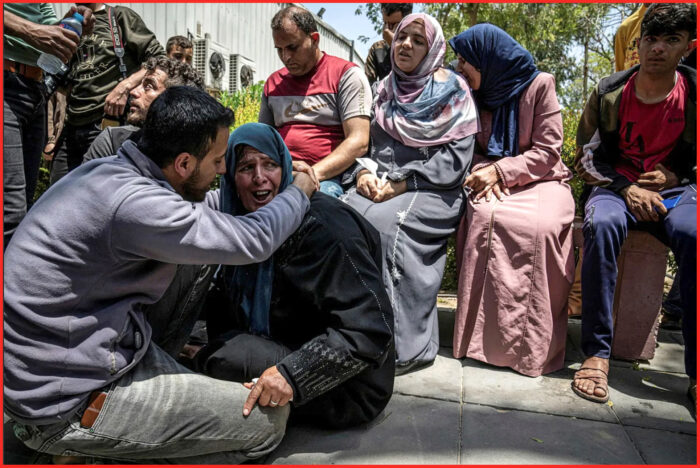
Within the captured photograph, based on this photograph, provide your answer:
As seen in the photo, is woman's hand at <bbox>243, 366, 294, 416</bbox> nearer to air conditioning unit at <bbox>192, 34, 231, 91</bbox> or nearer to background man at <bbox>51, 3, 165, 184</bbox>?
background man at <bbox>51, 3, 165, 184</bbox>

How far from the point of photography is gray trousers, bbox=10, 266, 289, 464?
1.78m

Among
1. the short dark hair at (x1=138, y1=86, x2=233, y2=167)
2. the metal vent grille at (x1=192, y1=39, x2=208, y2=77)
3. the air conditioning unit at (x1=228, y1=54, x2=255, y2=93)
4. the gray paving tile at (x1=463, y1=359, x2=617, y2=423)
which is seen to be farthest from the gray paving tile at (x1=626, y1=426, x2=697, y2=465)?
the air conditioning unit at (x1=228, y1=54, x2=255, y2=93)

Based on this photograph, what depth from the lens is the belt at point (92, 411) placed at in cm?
176

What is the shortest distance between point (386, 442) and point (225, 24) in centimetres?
1113

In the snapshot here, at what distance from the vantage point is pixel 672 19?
9.30 feet

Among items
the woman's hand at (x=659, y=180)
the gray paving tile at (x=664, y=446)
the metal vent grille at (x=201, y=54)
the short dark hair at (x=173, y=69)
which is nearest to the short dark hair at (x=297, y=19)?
the short dark hair at (x=173, y=69)

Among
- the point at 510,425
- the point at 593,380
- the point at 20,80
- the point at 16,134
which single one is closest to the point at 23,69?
the point at 20,80

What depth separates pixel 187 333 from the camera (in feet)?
7.82

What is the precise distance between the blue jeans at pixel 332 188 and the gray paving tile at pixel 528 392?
1230 mm

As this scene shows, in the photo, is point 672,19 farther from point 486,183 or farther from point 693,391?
point 693,391

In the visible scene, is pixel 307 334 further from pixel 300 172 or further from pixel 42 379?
pixel 42 379

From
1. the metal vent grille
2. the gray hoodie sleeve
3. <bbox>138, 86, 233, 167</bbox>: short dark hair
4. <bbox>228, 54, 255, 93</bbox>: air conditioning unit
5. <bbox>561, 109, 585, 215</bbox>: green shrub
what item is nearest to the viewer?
the gray hoodie sleeve

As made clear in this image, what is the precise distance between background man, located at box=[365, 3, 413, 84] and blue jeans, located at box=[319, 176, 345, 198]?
1781 millimetres

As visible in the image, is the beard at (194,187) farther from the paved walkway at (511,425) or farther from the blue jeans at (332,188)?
the blue jeans at (332,188)
